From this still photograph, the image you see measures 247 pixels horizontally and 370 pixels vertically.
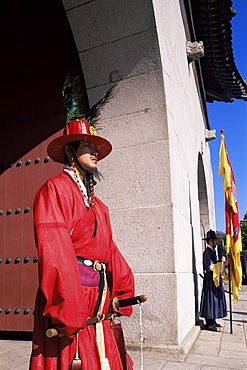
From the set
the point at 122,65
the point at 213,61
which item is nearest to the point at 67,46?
the point at 122,65

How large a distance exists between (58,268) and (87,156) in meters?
0.79

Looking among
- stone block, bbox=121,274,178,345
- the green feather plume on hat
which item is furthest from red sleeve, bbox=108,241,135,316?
stone block, bbox=121,274,178,345

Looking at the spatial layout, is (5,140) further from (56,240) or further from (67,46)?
(56,240)

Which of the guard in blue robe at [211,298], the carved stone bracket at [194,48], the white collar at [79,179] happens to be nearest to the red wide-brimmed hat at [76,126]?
the white collar at [79,179]

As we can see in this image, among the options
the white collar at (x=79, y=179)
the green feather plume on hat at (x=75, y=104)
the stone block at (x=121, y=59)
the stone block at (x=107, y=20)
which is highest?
the stone block at (x=107, y=20)

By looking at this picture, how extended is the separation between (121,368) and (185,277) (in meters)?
2.55

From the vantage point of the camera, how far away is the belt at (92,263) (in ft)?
7.06

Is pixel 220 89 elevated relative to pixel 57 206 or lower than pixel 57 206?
elevated

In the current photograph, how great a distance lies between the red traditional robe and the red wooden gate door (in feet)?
7.66

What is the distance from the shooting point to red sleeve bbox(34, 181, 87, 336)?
1797 millimetres

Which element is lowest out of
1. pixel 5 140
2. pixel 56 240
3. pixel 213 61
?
pixel 56 240

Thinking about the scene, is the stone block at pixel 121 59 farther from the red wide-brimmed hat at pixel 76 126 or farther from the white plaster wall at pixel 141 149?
the red wide-brimmed hat at pixel 76 126

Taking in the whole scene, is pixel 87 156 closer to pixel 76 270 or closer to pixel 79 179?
pixel 79 179

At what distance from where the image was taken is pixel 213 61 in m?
10.3
